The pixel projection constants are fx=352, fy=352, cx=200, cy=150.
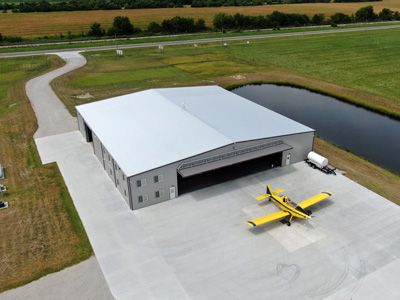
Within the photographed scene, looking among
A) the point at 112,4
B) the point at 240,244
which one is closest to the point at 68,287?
the point at 240,244

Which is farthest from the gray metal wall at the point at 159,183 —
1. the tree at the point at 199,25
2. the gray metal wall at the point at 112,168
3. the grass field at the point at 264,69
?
the tree at the point at 199,25

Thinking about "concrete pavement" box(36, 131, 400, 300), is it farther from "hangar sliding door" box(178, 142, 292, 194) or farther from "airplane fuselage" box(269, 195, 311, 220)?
"hangar sliding door" box(178, 142, 292, 194)

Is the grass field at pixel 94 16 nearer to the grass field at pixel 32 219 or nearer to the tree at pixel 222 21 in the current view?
the tree at pixel 222 21

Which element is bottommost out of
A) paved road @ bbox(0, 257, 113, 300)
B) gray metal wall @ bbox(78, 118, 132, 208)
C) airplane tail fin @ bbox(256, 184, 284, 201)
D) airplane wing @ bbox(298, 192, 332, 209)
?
paved road @ bbox(0, 257, 113, 300)

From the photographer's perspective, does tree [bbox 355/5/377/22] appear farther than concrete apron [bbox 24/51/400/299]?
Yes

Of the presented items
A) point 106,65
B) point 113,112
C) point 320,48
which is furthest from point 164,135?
point 320,48

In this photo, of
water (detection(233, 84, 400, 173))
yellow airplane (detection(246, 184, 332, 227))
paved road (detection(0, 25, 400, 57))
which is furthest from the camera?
paved road (detection(0, 25, 400, 57))

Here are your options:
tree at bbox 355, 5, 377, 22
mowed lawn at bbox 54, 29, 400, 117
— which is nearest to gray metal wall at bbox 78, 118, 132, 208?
mowed lawn at bbox 54, 29, 400, 117

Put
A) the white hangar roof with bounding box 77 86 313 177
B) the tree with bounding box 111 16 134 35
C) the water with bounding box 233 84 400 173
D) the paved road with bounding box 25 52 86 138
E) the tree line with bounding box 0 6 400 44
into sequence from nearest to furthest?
1. the white hangar roof with bounding box 77 86 313 177
2. the water with bounding box 233 84 400 173
3. the paved road with bounding box 25 52 86 138
4. the tree with bounding box 111 16 134 35
5. the tree line with bounding box 0 6 400 44
